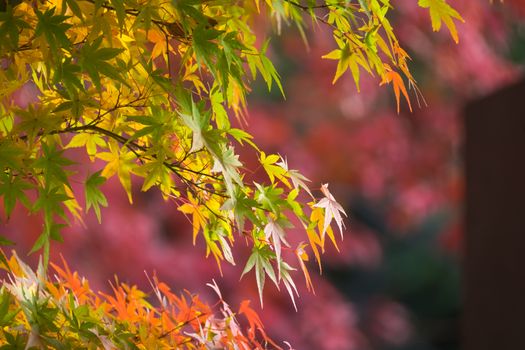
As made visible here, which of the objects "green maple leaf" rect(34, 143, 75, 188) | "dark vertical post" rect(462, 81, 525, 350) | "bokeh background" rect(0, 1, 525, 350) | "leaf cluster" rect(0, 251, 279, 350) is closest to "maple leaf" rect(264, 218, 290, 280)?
"leaf cluster" rect(0, 251, 279, 350)

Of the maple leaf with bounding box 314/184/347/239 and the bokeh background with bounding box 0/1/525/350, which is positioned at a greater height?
the maple leaf with bounding box 314/184/347/239

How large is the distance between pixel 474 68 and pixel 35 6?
4582mm

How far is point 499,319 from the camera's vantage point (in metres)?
3.22

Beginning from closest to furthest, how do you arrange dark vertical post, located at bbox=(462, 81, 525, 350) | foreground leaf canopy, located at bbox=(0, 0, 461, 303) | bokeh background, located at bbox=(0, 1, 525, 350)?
foreground leaf canopy, located at bbox=(0, 0, 461, 303) < dark vertical post, located at bbox=(462, 81, 525, 350) < bokeh background, located at bbox=(0, 1, 525, 350)

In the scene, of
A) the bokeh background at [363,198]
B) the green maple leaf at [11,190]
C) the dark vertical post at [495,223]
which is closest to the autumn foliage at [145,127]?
the green maple leaf at [11,190]

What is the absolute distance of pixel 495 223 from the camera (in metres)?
3.31

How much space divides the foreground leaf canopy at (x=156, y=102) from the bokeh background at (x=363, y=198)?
263 centimetres

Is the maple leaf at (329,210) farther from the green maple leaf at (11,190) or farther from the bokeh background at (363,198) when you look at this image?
the bokeh background at (363,198)

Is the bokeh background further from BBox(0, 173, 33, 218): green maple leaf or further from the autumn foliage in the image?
BBox(0, 173, 33, 218): green maple leaf

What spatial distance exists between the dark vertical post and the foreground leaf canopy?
2041mm

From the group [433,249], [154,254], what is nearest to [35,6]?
[154,254]

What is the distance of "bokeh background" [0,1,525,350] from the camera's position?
4.20 m

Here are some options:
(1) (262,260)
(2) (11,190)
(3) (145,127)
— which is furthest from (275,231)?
(2) (11,190)

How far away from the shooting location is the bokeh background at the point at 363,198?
420 centimetres
